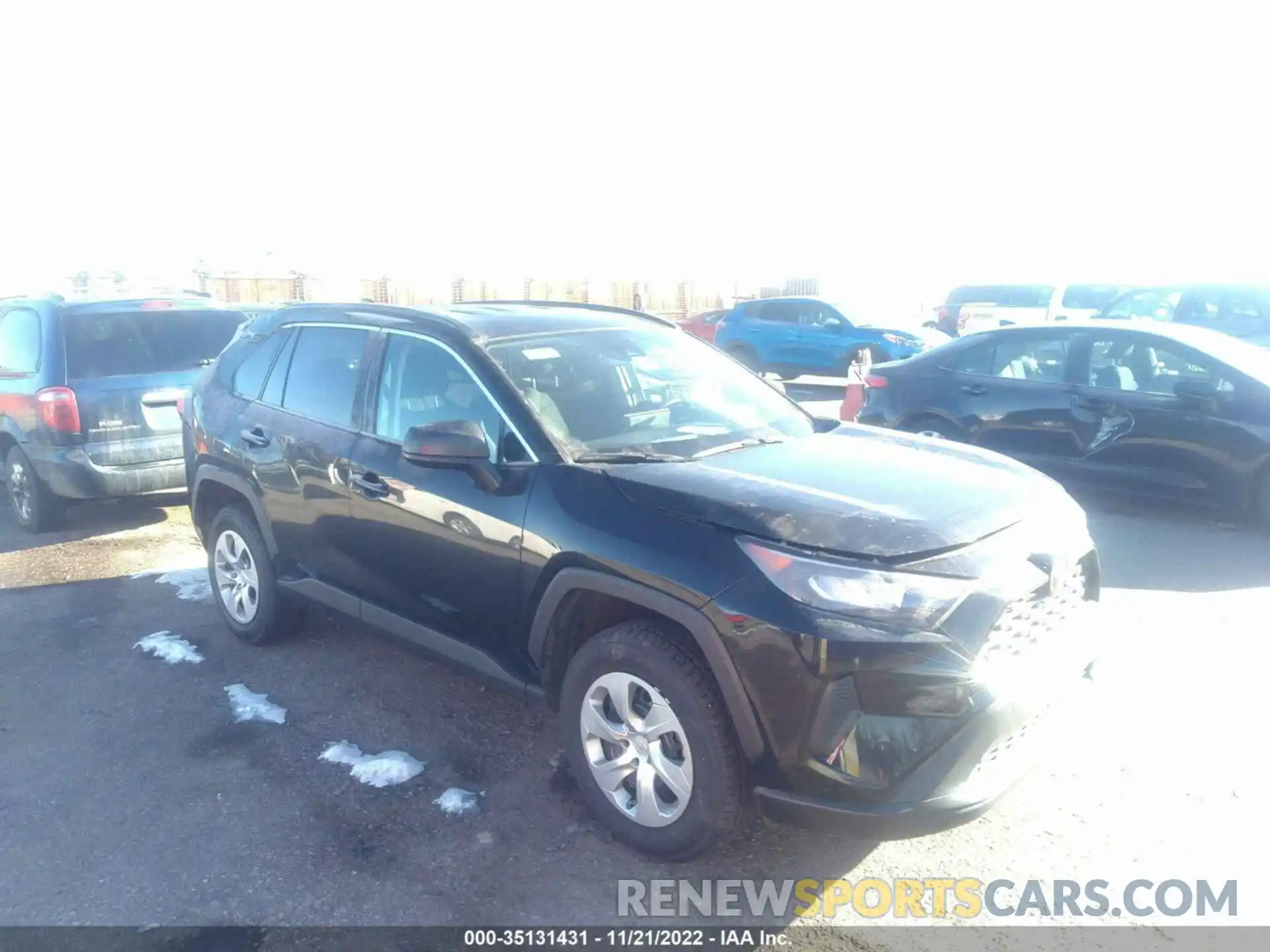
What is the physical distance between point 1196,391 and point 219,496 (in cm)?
637

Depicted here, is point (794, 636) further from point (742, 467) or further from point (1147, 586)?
point (1147, 586)

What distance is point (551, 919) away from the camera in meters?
2.93

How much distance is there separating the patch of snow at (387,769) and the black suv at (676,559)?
452 millimetres

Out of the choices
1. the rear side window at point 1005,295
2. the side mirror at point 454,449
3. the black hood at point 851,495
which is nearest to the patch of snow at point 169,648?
the side mirror at point 454,449

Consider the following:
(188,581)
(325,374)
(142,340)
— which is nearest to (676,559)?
(325,374)

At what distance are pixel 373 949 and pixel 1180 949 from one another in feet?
7.67

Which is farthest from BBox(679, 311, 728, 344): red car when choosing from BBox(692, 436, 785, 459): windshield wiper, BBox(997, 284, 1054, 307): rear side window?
BBox(692, 436, 785, 459): windshield wiper

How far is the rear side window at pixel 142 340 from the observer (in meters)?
7.12

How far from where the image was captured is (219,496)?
5.30 m

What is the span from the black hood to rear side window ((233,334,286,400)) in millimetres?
2509

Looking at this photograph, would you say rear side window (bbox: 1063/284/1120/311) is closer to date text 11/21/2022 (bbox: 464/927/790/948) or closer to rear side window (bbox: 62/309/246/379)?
rear side window (bbox: 62/309/246/379)

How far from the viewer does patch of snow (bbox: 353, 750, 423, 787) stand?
3.73 meters

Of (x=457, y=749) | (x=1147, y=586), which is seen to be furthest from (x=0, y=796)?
(x=1147, y=586)

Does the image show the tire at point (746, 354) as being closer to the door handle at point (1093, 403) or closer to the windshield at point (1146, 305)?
the windshield at point (1146, 305)
